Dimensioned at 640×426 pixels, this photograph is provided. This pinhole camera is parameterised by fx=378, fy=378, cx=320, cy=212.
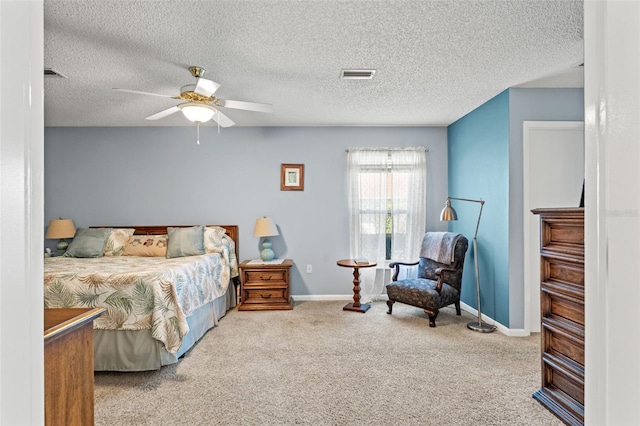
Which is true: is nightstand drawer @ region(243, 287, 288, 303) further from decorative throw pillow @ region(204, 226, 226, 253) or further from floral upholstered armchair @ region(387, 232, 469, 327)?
floral upholstered armchair @ region(387, 232, 469, 327)

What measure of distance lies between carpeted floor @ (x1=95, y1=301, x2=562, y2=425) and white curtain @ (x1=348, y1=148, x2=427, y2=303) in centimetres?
145

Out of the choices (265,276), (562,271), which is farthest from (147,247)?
(562,271)

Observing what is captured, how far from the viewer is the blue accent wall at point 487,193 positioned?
12.6ft

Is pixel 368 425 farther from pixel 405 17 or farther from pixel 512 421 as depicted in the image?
pixel 405 17

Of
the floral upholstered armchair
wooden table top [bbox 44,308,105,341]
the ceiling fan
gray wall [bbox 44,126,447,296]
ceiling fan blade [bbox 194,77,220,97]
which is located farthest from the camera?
gray wall [bbox 44,126,447,296]

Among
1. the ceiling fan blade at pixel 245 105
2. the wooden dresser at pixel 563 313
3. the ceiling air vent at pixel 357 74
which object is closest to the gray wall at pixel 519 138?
the wooden dresser at pixel 563 313

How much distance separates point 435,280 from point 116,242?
13.1 feet

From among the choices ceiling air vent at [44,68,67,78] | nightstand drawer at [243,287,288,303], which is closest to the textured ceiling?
ceiling air vent at [44,68,67,78]

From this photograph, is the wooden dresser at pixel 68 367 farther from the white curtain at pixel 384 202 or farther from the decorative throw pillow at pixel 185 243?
the white curtain at pixel 384 202

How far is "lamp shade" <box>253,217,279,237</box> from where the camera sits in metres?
5.03

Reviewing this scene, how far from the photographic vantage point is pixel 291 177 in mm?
5363

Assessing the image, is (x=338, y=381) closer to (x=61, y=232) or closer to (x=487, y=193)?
(x=487, y=193)

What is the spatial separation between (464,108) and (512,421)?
3377 mm

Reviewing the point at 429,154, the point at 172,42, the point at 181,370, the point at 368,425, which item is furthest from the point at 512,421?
the point at 429,154
